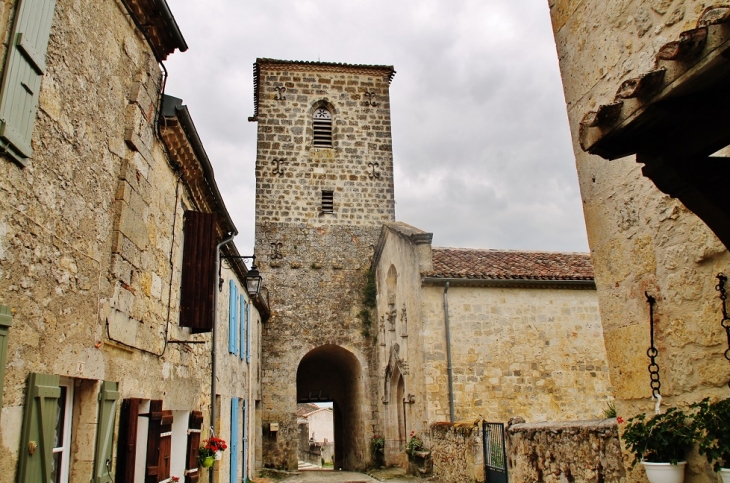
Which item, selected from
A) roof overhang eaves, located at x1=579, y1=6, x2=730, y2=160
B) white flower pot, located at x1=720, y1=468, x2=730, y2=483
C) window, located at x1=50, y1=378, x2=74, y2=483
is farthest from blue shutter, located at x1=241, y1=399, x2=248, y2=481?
roof overhang eaves, located at x1=579, y1=6, x2=730, y2=160

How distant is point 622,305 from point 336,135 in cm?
1731

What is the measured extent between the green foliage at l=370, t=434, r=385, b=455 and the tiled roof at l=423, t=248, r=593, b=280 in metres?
5.71

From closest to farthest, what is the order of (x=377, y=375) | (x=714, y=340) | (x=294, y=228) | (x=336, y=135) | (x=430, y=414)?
(x=714, y=340)
(x=430, y=414)
(x=377, y=375)
(x=294, y=228)
(x=336, y=135)

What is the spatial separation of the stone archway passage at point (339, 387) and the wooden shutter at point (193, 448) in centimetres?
1140

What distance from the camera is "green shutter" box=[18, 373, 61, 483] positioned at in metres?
3.26

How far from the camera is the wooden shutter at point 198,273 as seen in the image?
22.0 feet

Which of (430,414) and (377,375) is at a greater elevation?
(377,375)

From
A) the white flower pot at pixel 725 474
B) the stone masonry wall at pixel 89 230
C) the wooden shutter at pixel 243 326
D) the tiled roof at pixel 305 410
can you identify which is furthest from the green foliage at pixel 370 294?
the tiled roof at pixel 305 410

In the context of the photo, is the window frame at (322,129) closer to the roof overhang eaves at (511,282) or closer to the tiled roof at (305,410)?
the roof overhang eaves at (511,282)

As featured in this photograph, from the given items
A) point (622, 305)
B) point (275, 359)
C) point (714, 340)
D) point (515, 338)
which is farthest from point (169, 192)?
point (275, 359)

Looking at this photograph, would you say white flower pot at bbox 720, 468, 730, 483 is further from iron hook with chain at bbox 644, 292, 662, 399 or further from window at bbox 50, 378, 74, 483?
window at bbox 50, 378, 74, 483

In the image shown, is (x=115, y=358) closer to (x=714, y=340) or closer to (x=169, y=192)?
(x=169, y=192)

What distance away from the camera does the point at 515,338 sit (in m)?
13.0

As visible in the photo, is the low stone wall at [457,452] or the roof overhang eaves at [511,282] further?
the roof overhang eaves at [511,282]
